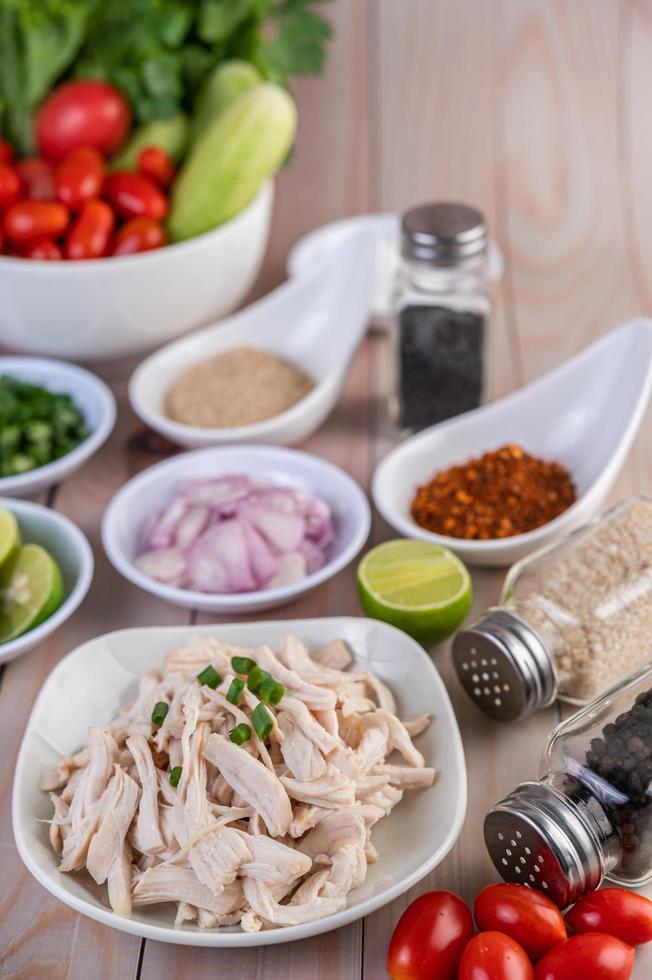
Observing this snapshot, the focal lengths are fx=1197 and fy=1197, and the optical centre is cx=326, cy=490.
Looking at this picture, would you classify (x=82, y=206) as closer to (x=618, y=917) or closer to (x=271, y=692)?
(x=271, y=692)

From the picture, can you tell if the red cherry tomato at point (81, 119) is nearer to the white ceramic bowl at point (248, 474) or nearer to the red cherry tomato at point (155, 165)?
the red cherry tomato at point (155, 165)

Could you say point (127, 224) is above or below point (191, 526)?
above

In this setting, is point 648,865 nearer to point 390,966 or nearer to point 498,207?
point 390,966

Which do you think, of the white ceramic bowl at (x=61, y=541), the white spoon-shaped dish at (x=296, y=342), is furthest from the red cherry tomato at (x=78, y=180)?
the white ceramic bowl at (x=61, y=541)

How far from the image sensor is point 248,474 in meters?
2.02

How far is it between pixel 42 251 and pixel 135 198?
22cm

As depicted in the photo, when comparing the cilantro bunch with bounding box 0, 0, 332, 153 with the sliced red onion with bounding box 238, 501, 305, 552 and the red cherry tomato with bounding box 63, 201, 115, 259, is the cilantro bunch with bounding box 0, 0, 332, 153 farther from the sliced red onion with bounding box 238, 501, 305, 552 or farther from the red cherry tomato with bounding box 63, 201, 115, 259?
the sliced red onion with bounding box 238, 501, 305, 552

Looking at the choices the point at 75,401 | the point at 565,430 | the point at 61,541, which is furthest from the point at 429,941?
the point at 75,401

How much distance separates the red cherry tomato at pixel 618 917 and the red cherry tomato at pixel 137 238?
1470mm

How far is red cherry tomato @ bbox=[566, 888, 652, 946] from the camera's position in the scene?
129 cm

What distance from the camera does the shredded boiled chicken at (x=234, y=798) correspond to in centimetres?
129

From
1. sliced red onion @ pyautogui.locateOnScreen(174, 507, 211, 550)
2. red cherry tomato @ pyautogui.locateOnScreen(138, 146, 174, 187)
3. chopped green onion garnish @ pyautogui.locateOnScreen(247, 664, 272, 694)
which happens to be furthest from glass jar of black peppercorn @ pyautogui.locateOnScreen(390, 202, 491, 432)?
chopped green onion garnish @ pyautogui.locateOnScreen(247, 664, 272, 694)

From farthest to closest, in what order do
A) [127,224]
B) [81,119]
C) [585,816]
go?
[81,119] → [127,224] → [585,816]

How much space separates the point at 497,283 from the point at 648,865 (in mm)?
1573
